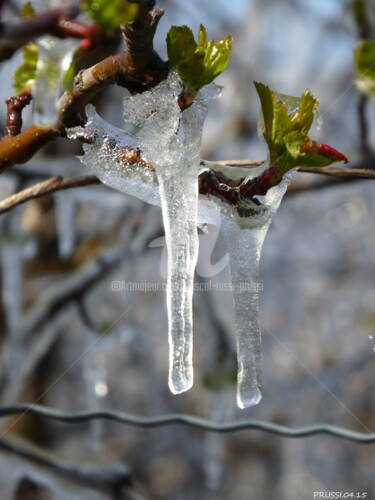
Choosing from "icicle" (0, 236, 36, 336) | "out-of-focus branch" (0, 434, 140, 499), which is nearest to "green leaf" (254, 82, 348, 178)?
"out-of-focus branch" (0, 434, 140, 499)

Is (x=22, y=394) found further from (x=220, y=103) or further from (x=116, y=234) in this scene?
(x=220, y=103)

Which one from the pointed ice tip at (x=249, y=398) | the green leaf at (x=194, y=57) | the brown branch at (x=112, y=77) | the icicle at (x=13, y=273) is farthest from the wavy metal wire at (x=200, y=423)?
the icicle at (x=13, y=273)

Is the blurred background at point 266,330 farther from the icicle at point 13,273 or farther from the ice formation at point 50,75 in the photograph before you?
the ice formation at point 50,75

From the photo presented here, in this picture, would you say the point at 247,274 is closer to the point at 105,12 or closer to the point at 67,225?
the point at 105,12

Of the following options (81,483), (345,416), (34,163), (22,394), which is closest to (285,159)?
(81,483)

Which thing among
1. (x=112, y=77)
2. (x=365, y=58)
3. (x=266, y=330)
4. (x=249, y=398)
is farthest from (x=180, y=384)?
(x=266, y=330)

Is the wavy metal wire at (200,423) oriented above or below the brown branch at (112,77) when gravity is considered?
below

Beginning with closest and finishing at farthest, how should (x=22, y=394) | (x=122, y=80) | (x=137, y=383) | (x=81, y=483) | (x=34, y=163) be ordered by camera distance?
1. (x=122, y=80)
2. (x=81, y=483)
3. (x=34, y=163)
4. (x=22, y=394)
5. (x=137, y=383)
